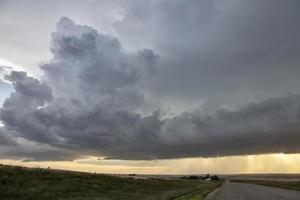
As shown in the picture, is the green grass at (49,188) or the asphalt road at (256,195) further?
the asphalt road at (256,195)

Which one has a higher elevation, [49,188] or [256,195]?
[49,188]

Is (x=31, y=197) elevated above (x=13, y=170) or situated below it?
below

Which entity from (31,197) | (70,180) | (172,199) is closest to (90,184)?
(70,180)

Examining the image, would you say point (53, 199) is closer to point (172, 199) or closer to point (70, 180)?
point (172, 199)

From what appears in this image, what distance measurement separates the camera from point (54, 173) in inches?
2657

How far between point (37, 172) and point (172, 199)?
23.9 meters

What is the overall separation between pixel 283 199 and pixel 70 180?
33.3 m

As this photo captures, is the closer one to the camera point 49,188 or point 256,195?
point 49,188

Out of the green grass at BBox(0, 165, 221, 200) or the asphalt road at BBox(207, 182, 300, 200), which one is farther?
the asphalt road at BBox(207, 182, 300, 200)

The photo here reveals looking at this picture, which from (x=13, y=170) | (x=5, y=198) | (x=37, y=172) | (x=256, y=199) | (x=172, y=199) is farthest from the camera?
(x=37, y=172)

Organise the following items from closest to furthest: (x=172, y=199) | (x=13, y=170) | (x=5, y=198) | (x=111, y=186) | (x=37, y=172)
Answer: (x=5, y=198) < (x=172, y=199) < (x=13, y=170) < (x=37, y=172) < (x=111, y=186)

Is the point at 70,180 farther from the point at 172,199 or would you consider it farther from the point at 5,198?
the point at 5,198

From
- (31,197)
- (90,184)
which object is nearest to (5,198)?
(31,197)

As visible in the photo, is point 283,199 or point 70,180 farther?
point 70,180
